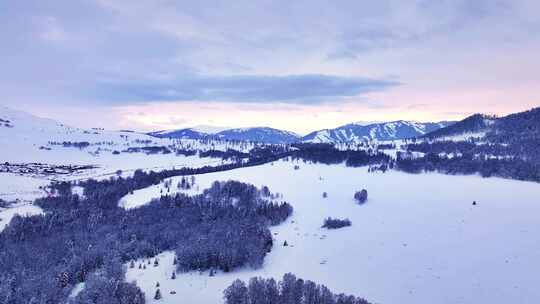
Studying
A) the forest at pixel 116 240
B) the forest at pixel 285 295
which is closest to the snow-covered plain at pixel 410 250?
the forest at pixel 116 240

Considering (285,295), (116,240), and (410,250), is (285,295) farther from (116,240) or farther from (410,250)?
(116,240)

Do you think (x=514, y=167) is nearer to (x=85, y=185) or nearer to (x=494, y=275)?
(x=494, y=275)

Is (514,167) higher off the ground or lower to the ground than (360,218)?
higher

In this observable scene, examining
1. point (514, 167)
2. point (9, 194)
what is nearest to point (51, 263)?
point (9, 194)

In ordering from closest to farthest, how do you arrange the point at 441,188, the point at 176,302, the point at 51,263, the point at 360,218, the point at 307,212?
the point at 176,302
the point at 51,263
the point at 360,218
the point at 307,212
the point at 441,188

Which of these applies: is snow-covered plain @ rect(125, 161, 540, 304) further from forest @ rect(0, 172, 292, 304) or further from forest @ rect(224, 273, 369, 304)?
forest @ rect(224, 273, 369, 304)

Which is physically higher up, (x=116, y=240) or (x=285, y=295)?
(x=285, y=295)

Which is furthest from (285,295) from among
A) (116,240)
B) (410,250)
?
(116,240)

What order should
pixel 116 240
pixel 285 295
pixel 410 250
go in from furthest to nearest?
1. pixel 116 240
2. pixel 410 250
3. pixel 285 295

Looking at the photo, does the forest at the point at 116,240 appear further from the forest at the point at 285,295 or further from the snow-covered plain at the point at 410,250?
the forest at the point at 285,295
